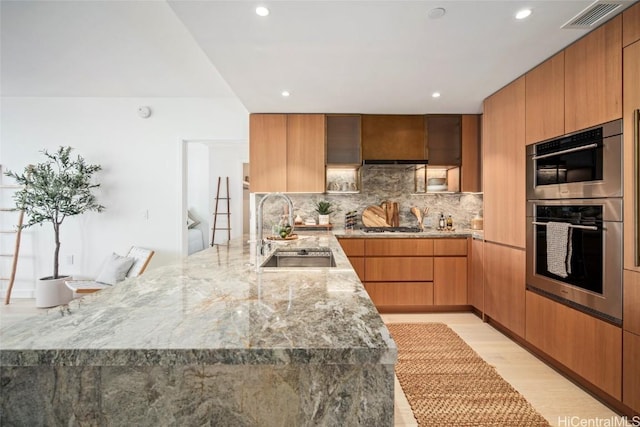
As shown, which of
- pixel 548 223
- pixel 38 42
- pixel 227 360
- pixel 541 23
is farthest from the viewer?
pixel 38 42

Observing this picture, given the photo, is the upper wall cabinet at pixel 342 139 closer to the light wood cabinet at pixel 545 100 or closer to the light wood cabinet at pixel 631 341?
the light wood cabinet at pixel 545 100

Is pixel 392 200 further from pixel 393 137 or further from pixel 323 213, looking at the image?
pixel 323 213

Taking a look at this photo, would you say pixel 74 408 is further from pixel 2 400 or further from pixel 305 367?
pixel 305 367

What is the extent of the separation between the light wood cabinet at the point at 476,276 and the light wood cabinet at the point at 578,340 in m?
0.71

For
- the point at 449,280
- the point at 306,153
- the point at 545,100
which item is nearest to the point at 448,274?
the point at 449,280

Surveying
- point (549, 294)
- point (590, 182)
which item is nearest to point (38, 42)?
point (590, 182)

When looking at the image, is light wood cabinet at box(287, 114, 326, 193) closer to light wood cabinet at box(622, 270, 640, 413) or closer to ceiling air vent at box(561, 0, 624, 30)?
ceiling air vent at box(561, 0, 624, 30)

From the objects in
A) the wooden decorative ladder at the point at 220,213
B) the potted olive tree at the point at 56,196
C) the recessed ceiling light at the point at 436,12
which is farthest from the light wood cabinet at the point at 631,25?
the wooden decorative ladder at the point at 220,213

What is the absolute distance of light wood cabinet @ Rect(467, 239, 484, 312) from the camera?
325cm

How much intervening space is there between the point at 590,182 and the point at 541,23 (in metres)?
1.04

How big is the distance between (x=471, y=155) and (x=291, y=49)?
2.59 metres

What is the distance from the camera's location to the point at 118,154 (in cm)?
400

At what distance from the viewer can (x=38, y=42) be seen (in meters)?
2.79

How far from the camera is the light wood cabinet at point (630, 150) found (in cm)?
166
